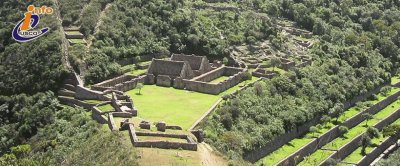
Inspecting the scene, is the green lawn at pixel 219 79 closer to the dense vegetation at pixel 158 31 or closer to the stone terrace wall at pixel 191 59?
the stone terrace wall at pixel 191 59

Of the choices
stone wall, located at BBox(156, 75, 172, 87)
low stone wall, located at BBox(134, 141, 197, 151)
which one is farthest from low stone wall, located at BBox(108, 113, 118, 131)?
stone wall, located at BBox(156, 75, 172, 87)

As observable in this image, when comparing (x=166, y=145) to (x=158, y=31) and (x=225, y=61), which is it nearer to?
(x=225, y=61)

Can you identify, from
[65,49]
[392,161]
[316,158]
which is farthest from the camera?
[65,49]

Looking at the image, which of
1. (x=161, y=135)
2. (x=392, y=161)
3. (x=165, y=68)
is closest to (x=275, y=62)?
(x=165, y=68)

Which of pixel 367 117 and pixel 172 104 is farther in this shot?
pixel 367 117

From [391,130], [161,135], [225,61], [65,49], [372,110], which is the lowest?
[372,110]

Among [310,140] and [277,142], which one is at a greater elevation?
[277,142]

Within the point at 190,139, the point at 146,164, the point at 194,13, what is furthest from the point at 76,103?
the point at 194,13

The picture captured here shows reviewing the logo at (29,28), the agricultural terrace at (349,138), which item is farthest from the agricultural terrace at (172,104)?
the logo at (29,28)
